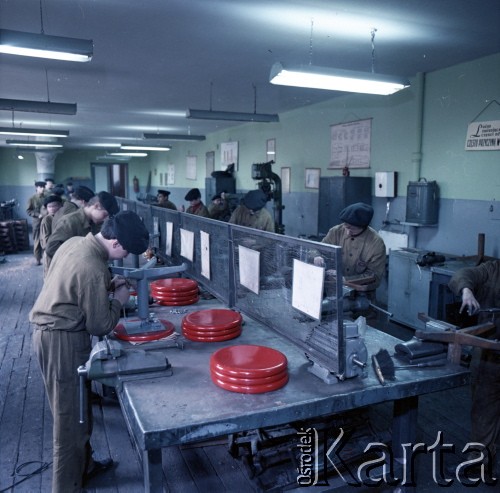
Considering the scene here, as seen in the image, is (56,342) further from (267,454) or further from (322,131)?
(322,131)

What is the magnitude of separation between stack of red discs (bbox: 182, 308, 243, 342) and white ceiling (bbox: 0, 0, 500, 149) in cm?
229

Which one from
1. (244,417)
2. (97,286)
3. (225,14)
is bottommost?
(244,417)

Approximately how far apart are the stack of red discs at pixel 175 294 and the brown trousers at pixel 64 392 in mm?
695

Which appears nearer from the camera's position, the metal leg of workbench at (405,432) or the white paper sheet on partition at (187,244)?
the metal leg of workbench at (405,432)

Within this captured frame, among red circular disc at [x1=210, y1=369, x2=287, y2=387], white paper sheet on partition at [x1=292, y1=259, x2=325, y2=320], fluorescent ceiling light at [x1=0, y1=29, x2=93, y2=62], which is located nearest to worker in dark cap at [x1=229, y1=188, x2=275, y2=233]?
fluorescent ceiling light at [x1=0, y1=29, x2=93, y2=62]

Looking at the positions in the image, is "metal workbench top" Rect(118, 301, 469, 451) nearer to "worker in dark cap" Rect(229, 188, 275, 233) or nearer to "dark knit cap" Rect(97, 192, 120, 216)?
"dark knit cap" Rect(97, 192, 120, 216)

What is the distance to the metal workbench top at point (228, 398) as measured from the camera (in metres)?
1.51

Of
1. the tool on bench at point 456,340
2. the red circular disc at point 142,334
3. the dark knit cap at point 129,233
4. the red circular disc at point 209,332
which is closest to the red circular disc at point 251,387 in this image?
the red circular disc at point 209,332

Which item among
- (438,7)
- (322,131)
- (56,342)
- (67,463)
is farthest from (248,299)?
(322,131)

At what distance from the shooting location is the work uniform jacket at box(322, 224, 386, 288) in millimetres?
3680

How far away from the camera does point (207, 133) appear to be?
41.6 feet

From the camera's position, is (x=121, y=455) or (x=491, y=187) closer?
(x=121, y=455)

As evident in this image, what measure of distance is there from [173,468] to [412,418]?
1.43 meters

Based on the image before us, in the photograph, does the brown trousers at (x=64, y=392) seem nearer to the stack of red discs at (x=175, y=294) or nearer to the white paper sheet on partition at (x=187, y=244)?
the stack of red discs at (x=175, y=294)
